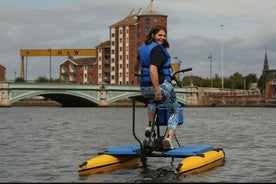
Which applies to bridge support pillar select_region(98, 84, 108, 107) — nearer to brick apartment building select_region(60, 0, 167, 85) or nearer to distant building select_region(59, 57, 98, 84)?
brick apartment building select_region(60, 0, 167, 85)

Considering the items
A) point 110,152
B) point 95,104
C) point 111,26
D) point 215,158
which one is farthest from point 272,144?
point 111,26

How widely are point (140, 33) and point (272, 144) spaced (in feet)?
418

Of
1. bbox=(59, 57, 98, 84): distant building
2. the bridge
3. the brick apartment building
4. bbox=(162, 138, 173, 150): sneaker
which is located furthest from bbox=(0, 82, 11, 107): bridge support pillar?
bbox=(162, 138, 173, 150): sneaker

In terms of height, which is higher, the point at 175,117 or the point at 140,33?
the point at 140,33

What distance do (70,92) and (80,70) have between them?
79.5 meters

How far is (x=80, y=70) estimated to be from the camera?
→ 17400cm

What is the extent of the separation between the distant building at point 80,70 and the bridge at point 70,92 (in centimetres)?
5432

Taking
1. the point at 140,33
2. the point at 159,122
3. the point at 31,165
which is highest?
the point at 140,33

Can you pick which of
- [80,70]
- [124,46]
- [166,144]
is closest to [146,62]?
[166,144]

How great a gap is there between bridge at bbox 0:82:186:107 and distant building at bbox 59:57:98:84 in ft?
178

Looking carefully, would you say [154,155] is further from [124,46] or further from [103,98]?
[124,46]

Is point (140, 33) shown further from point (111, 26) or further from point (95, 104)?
point (95, 104)

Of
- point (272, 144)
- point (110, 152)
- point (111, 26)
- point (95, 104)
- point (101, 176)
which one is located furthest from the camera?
point (111, 26)

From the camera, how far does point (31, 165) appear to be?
13.3 meters
